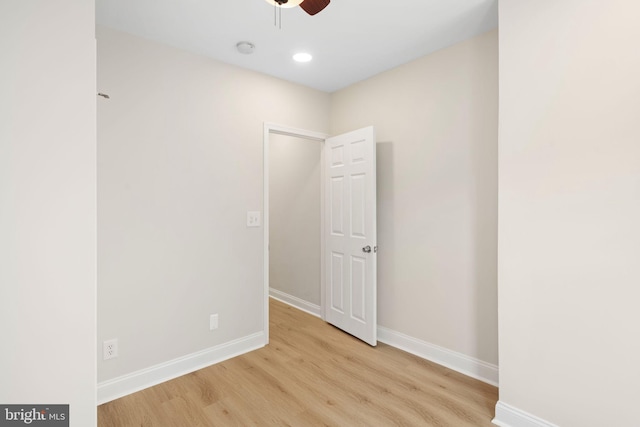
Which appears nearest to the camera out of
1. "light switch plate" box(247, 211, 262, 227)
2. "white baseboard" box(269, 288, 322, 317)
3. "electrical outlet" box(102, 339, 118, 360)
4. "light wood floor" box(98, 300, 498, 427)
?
"light wood floor" box(98, 300, 498, 427)

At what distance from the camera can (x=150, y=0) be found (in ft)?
6.28

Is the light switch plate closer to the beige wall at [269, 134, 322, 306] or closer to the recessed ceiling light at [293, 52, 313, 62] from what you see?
the beige wall at [269, 134, 322, 306]

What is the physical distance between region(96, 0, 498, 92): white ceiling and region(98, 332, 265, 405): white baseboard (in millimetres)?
2476

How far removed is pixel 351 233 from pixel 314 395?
58.9 inches

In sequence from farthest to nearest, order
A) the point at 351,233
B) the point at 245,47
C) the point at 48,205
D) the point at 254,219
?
the point at 351,233, the point at 254,219, the point at 245,47, the point at 48,205

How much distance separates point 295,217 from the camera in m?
→ 4.14

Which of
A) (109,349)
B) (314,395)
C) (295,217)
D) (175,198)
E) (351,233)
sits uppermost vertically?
(175,198)

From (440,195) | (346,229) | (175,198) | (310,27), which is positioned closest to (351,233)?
(346,229)

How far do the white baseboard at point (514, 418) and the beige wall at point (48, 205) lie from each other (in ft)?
7.00

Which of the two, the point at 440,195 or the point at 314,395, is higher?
the point at 440,195

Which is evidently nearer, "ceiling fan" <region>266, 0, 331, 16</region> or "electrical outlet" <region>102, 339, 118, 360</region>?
"ceiling fan" <region>266, 0, 331, 16</region>

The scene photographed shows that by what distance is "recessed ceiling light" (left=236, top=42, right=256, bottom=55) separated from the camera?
2.43 m

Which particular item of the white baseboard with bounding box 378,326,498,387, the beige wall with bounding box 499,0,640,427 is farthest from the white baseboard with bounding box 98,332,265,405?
the beige wall with bounding box 499,0,640,427

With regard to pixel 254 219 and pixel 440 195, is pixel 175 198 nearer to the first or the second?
pixel 254 219
